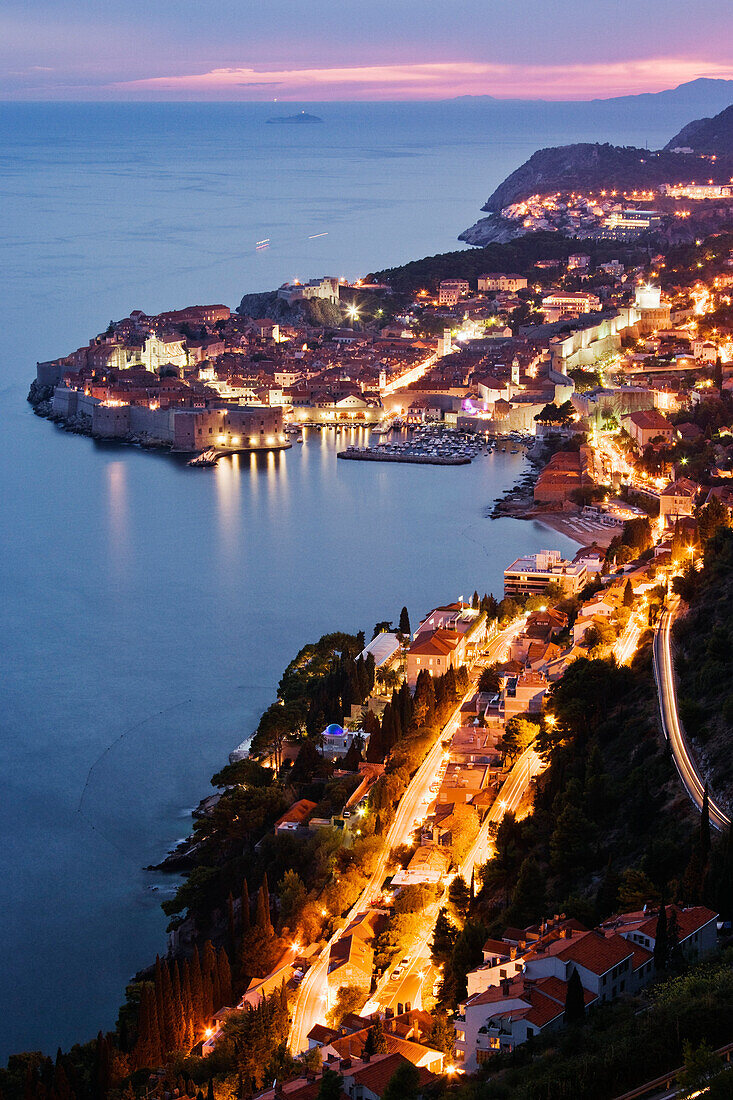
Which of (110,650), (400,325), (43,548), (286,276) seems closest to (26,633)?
(110,650)

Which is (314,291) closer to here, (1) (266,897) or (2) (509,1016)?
(1) (266,897)

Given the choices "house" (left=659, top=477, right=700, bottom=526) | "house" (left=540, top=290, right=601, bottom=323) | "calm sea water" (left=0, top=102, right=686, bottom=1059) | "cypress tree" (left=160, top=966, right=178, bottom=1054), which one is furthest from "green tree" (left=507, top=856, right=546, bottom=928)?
"house" (left=540, top=290, right=601, bottom=323)

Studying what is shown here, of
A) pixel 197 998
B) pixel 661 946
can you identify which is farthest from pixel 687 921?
pixel 197 998

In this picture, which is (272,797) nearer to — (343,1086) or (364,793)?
→ (364,793)

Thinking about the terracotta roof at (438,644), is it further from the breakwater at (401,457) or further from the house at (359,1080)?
the breakwater at (401,457)

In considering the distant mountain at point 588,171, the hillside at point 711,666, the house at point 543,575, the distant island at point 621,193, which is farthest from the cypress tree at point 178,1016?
the distant mountain at point 588,171

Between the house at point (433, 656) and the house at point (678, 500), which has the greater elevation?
the house at point (678, 500)
